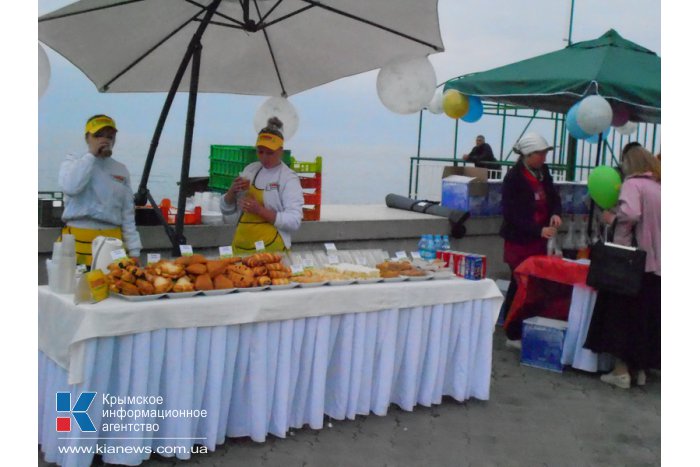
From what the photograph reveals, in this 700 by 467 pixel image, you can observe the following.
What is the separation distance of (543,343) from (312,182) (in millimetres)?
2162

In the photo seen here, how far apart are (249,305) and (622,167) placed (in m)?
2.68

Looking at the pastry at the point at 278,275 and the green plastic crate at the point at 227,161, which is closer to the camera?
the pastry at the point at 278,275

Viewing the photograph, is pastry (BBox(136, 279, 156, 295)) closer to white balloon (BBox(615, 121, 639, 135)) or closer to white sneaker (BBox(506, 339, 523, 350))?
white sneaker (BBox(506, 339, 523, 350))

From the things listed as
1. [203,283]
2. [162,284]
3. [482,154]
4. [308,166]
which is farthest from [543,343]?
[482,154]

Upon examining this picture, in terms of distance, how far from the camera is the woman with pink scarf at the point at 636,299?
4.58 metres

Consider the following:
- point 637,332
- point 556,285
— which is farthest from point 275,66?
point 637,332

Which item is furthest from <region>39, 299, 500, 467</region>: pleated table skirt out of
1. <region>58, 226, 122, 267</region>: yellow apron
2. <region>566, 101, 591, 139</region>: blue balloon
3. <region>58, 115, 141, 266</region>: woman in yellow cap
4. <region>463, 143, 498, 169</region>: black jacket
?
<region>463, 143, 498, 169</region>: black jacket

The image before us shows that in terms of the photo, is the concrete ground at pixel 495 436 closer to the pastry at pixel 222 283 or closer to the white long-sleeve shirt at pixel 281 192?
the pastry at pixel 222 283

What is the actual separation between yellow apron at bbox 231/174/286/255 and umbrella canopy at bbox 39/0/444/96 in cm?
103

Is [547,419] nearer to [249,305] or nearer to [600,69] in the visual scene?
[249,305]

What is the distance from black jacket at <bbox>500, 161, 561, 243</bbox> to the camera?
17.4 feet

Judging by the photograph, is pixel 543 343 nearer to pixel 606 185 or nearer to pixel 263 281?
pixel 606 185

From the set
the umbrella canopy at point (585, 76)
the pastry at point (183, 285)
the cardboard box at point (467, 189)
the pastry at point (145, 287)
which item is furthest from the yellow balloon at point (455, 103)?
the pastry at point (145, 287)

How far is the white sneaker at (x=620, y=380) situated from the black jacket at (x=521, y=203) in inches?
43.3
